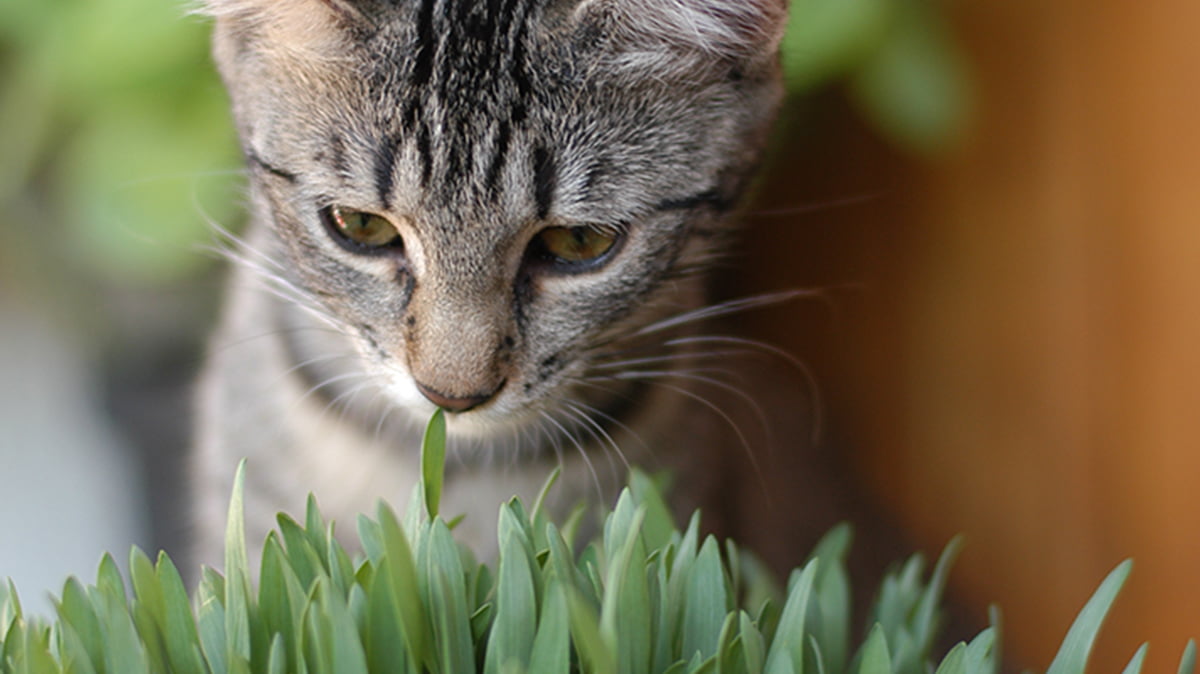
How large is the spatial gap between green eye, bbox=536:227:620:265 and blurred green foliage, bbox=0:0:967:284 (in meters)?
0.29

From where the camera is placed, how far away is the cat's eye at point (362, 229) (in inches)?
29.8

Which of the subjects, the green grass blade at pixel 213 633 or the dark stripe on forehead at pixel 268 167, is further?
the dark stripe on forehead at pixel 268 167

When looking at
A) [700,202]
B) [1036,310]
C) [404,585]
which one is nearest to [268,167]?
[700,202]

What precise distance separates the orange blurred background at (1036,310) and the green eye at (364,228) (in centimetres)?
47

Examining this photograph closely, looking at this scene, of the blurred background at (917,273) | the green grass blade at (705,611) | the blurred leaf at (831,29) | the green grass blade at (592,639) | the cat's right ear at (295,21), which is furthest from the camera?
the blurred background at (917,273)

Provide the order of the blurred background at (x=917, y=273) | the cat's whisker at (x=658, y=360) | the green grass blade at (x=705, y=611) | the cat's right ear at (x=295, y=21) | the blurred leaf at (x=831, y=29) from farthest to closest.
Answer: the blurred background at (x=917, y=273) → the blurred leaf at (x=831, y=29) → the cat's whisker at (x=658, y=360) → the cat's right ear at (x=295, y=21) → the green grass blade at (x=705, y=611)

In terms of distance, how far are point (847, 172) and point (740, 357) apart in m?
0.33

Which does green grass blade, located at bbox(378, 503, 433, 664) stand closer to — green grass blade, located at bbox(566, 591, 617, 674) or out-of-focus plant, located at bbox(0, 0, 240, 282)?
green grass blade, located at bbox(566, 591, 617, 674)

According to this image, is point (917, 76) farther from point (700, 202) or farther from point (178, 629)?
point (178, 629)

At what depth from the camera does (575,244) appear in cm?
77

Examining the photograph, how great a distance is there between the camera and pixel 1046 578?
4.45 ft

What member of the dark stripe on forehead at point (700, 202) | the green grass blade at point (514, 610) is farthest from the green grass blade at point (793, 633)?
the dark stripe on forehead at point (700, 202)

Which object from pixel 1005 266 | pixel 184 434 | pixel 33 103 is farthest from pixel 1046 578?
pixel 33 103

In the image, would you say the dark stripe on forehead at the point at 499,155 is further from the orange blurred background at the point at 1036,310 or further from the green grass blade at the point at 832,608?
the orange blurred background at the point at 1036,310
